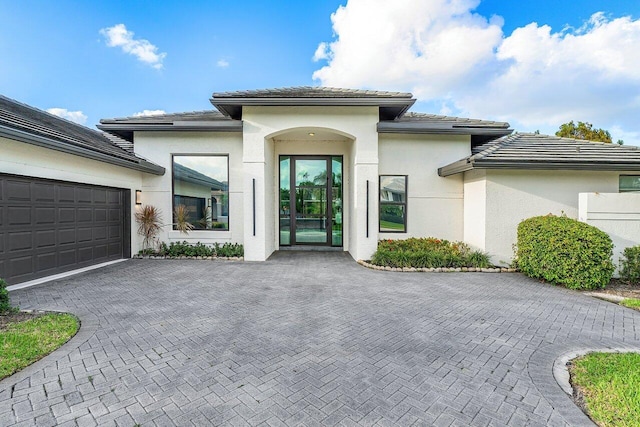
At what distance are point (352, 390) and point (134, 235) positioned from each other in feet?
31.2

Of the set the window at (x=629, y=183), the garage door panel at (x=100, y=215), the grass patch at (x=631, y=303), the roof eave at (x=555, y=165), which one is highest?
the roof eave at (x=555, y=165)

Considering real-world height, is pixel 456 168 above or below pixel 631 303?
above

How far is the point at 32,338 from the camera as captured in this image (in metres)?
3.61

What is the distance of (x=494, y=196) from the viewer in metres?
8.16

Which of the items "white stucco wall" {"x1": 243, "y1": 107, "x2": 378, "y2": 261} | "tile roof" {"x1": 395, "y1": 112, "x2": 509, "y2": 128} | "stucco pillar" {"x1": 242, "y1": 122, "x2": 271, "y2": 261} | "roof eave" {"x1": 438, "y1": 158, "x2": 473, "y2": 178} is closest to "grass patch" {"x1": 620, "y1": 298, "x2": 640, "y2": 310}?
"roof eave" {"x1": 438, "y1": 158, "x2": 473, "y2": 178}

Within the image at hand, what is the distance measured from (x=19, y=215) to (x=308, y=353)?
7.12 meters

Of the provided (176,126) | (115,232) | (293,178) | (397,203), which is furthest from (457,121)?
(115,232)

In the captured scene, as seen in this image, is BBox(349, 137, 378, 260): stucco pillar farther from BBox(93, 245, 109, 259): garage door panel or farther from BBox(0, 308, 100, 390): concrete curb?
BBox(93, 245, 109, 259): garage door panel

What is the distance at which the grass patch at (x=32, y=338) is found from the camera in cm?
308

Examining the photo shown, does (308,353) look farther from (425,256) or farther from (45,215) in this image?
(45,215)

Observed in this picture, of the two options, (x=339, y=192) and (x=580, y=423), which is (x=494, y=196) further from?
(x=580, y=423)

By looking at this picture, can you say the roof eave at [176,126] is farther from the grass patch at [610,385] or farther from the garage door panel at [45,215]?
the grass patch at [610,385]

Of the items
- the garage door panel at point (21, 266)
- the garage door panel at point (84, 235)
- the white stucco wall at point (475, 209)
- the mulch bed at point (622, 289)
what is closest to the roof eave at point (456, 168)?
the white stucco wall at point (475, 209)

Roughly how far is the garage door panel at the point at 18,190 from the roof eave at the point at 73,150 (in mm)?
959
